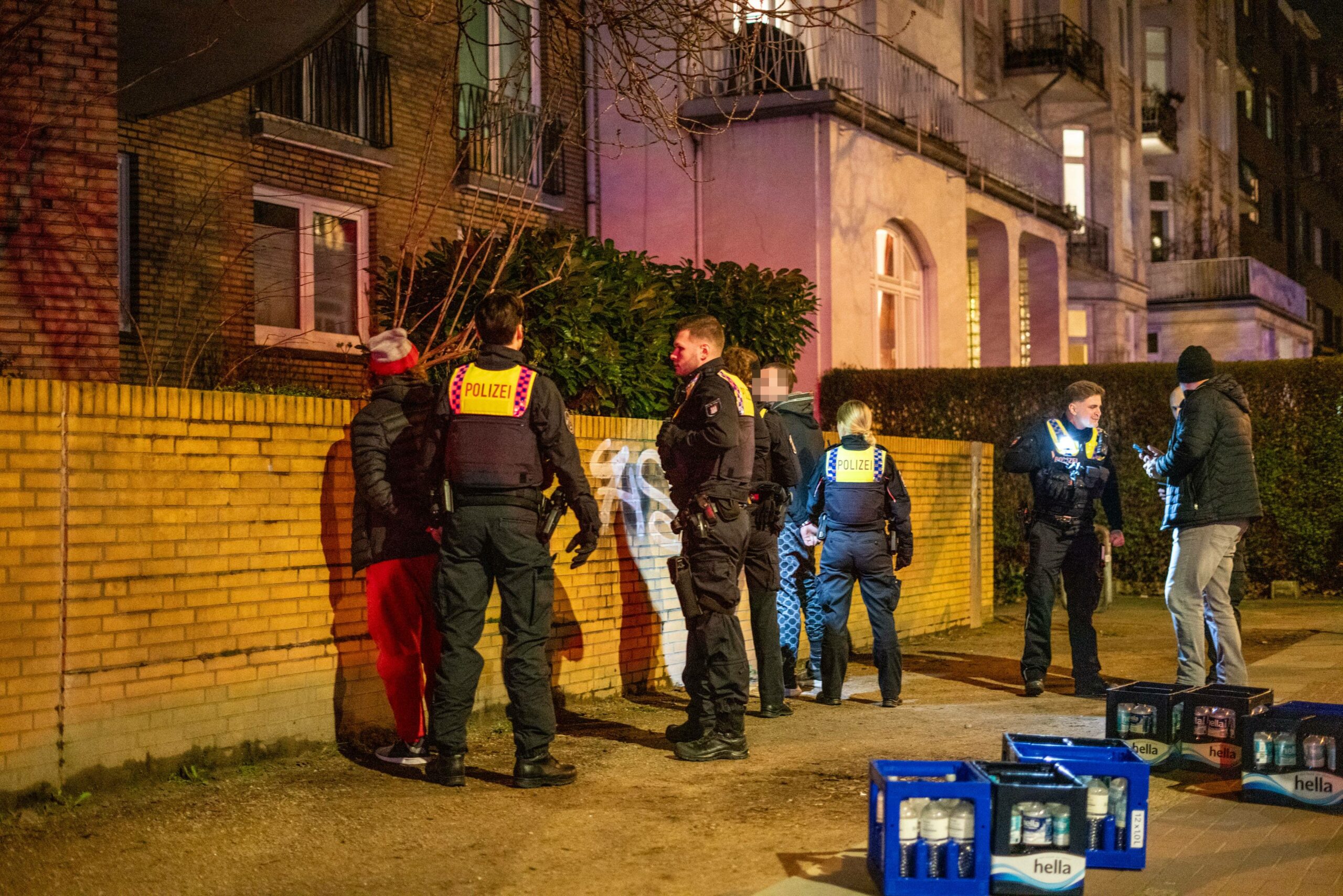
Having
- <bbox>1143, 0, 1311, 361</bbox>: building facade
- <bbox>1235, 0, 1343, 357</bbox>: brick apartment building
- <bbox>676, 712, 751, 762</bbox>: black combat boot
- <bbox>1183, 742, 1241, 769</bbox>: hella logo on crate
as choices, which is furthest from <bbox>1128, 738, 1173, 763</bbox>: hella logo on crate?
<bbox>1235, 0, 1343, 357</bbox>: brick apartment building

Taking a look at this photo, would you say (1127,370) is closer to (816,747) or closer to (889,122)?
(889,122)

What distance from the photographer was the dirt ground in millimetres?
4781

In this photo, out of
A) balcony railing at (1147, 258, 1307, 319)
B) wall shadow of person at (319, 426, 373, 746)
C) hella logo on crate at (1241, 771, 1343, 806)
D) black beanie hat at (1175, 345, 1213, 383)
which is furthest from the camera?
balcony railing at (1147, 258, 1307, 319)

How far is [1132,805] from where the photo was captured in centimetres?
491

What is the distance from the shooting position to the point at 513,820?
5535 millimetres

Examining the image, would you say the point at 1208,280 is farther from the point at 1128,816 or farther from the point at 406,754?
the point at 1128,816

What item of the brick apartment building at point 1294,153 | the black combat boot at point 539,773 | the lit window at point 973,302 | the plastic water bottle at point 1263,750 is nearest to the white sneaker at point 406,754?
the black combat boot at point 539,773

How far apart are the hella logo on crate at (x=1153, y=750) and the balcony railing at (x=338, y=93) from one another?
439 inches

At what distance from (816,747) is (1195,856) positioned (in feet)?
→ 7.63

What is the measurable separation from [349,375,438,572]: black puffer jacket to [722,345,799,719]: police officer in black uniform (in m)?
1.99

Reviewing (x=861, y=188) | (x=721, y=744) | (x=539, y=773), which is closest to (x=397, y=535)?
(x=539, y=773)

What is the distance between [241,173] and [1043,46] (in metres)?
16.0

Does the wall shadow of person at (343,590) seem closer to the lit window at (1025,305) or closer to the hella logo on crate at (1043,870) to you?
the hella logo on crate at (1043,870)

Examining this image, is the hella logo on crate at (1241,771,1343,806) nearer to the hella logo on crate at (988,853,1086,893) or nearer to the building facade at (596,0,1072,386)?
the hella logo on crate at (988,853,1086,893)
